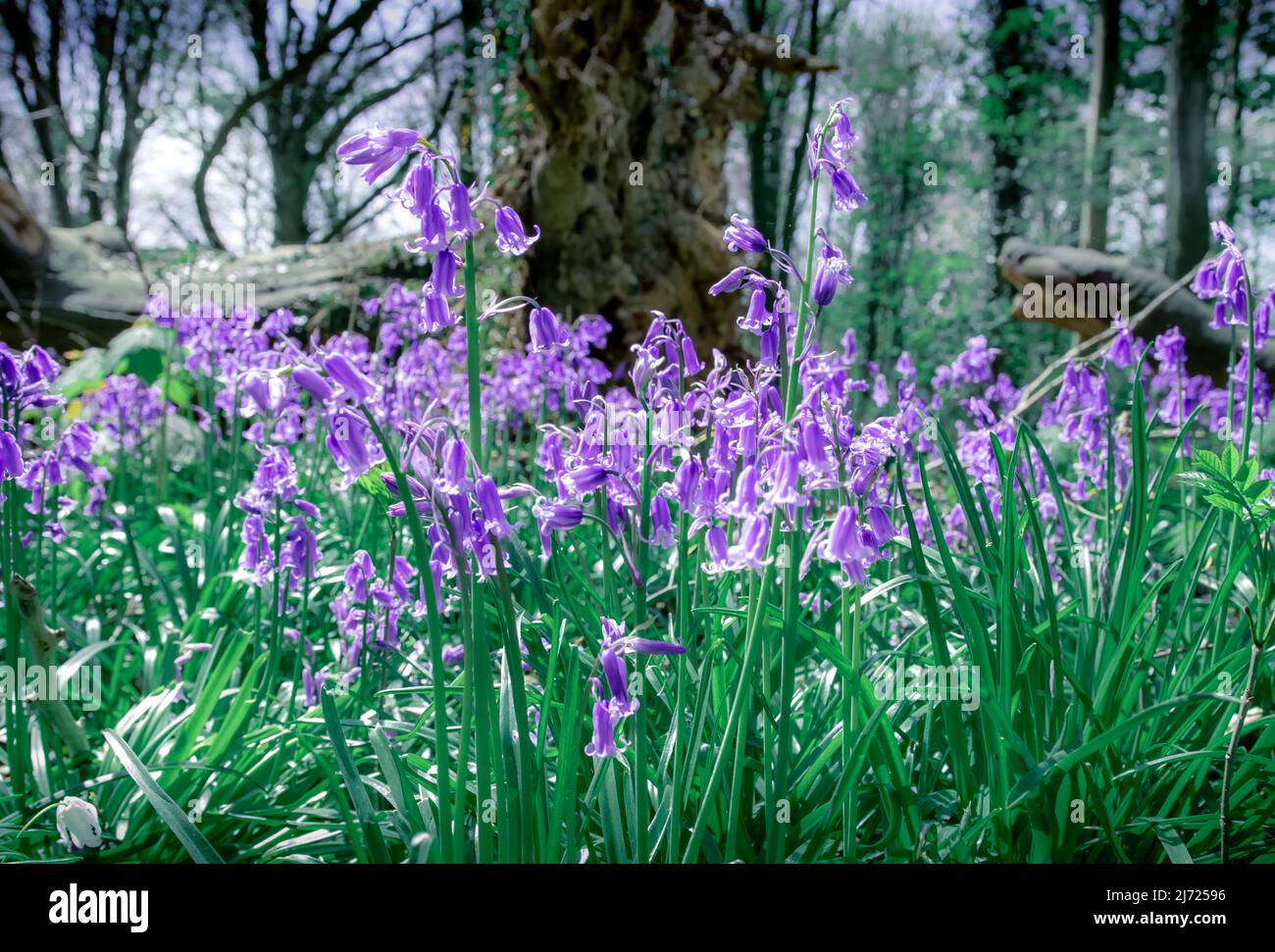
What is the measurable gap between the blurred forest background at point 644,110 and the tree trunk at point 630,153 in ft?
0.04

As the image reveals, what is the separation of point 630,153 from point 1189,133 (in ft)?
9.64

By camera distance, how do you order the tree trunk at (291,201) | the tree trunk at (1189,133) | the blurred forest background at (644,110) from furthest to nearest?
the tree trunk at (291,201) → the blurred forest background at (644,110) → the tree trunk at (1189,133)

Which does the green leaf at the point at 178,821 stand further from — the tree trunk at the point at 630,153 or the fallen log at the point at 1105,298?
the fallen log at the point at 1105,298

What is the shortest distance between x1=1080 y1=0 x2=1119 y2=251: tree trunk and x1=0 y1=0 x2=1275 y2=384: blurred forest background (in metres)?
0.02

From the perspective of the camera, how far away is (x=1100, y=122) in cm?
631

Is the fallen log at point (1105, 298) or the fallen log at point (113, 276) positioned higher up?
the fallen log at point (113, 276)

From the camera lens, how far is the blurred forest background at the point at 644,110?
5387mm

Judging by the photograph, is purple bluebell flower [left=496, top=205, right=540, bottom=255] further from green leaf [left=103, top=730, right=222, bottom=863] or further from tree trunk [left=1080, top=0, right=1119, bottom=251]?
tree trunk [left=1080, top=0, right=1119, bottom=251]

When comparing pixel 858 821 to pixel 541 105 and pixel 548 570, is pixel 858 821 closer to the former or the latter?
pixel 548 570

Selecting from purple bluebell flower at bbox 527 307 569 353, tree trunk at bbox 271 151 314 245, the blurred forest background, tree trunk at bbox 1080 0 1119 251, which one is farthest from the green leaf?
tree trunk at bbox 271 151 314 245

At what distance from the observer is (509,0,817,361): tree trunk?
5695 mm

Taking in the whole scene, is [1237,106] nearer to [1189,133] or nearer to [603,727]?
[1189,133]

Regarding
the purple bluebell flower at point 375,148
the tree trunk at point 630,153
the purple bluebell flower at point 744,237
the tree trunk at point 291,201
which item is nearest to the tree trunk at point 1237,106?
the tree trunk at point 630,153
